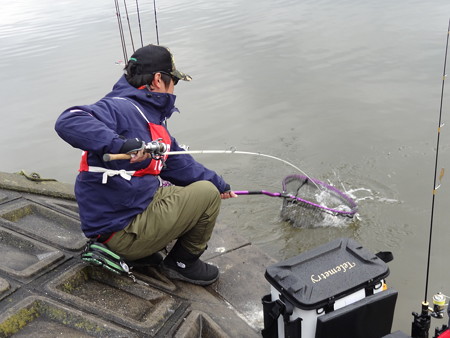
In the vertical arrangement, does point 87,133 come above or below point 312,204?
above

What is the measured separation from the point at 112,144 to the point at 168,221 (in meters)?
0.72

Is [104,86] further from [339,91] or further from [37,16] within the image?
[37,16]

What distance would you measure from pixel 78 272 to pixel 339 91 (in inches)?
276

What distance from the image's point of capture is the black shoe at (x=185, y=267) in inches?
129

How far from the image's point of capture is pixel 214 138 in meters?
7.73

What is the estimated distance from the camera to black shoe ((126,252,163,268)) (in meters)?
3.36

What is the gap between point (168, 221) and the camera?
3.06m

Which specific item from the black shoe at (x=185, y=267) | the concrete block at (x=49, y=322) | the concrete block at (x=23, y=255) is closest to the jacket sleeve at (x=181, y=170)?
the black shoe at (x=185, y=267)

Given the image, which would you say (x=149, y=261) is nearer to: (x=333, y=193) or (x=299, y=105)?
(x=333, y=193)

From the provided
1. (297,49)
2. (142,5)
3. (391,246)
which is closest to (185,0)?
(142,5)

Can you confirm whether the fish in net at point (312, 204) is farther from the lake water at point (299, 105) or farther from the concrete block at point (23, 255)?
the concrete block at point (23, 255)

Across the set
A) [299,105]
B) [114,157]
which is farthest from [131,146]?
[299,105]

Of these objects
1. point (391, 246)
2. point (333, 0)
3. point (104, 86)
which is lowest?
point (391, 246)

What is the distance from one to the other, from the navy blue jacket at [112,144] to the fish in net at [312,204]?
7.04 feet
